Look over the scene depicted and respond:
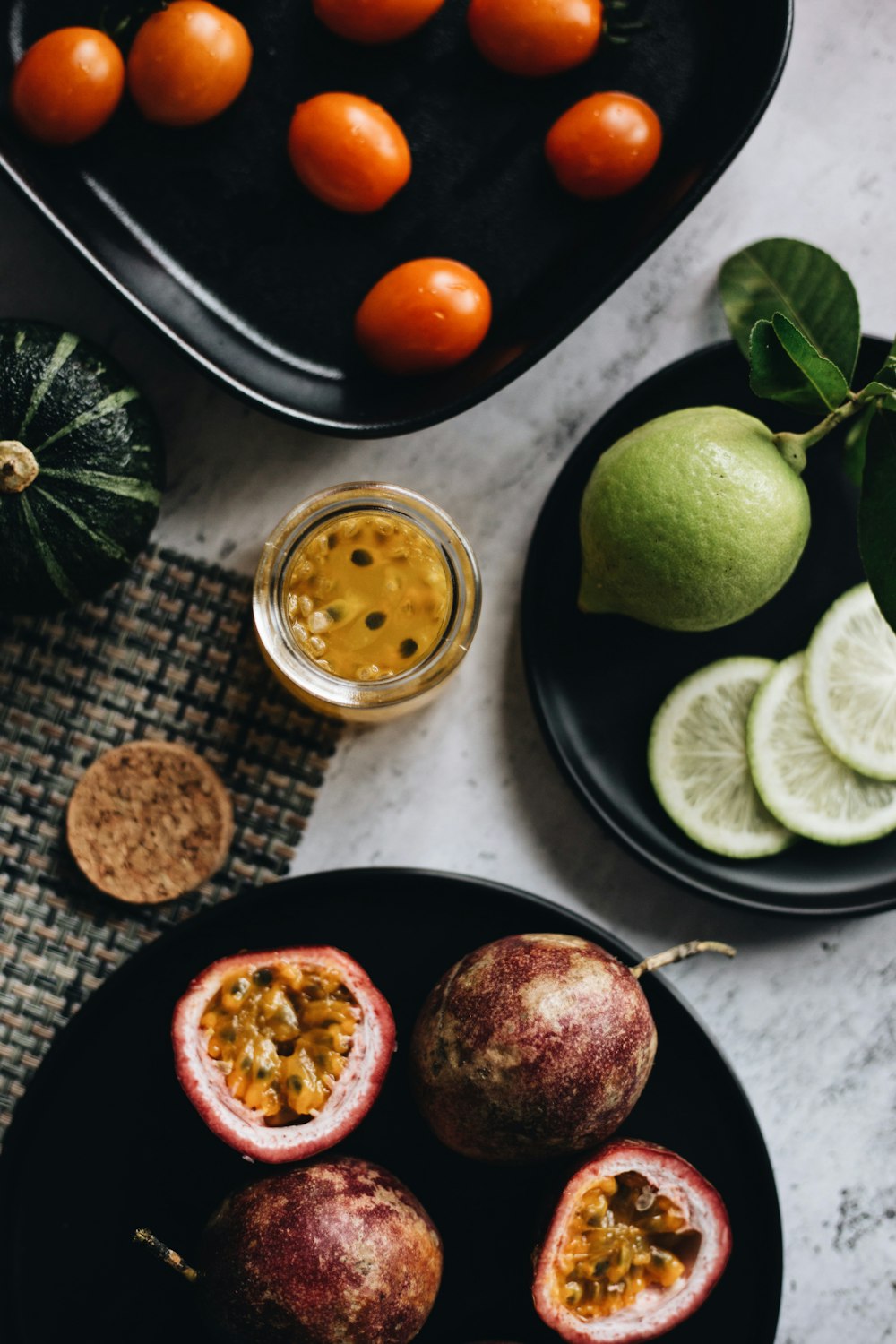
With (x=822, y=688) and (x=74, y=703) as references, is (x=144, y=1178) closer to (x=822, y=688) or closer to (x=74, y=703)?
(x=74, y=703)

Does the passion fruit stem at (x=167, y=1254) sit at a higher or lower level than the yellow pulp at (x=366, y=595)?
lower

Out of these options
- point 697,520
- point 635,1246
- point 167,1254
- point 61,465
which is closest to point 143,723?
point 61,465

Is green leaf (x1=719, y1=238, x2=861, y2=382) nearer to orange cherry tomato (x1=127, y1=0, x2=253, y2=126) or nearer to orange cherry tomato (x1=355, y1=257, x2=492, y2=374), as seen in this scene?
orange cherry tomato (x1=355, y1=257, x2=492, y2=374)

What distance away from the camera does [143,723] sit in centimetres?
124

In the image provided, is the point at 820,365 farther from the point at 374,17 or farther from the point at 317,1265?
the point at 317,1265

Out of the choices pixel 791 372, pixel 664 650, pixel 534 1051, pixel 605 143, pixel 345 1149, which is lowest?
pixel 345 1149

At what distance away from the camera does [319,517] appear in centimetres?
113

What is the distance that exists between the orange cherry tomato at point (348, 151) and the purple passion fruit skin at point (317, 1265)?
984 millimetres

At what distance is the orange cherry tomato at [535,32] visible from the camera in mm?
1127

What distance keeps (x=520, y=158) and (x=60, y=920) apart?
981 mm

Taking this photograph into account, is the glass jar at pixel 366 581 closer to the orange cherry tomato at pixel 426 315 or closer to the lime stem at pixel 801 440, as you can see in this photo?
the orange cherry tomato at pixel 426 315

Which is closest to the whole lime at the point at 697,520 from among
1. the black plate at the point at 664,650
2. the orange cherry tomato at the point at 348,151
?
the black plate at the point at 664,650

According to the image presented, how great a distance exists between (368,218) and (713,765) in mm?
706

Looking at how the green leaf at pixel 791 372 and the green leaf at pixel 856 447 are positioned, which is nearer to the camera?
the green leaf at pixel 791 372
